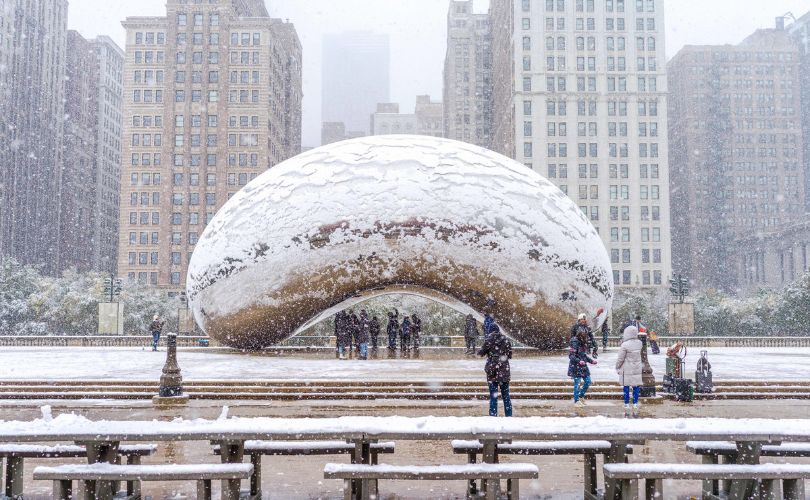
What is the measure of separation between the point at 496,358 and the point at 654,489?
3.94 metres

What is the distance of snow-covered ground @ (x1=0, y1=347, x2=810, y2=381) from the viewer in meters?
13.8

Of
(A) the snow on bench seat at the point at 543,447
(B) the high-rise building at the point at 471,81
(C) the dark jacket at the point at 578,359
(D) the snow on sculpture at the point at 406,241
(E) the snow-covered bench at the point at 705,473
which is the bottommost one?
(E) the snow-covered bench at the point at 705,473

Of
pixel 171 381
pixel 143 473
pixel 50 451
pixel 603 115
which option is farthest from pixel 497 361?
pixel 603 115

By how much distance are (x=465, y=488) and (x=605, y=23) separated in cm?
9400

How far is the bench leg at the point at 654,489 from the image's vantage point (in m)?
5.29

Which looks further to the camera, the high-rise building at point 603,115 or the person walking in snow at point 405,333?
the high-rise building at point 603,115

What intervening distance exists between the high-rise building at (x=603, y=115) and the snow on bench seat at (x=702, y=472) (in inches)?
3455

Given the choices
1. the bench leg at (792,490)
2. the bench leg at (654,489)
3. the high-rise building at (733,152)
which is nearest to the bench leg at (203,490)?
the bench leg at (654,489)

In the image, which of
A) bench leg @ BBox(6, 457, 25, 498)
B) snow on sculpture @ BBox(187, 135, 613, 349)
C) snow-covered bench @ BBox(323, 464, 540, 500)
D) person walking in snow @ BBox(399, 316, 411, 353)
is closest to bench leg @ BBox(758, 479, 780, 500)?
snow-covered bench @ BBox(323, 464, 540, 500)

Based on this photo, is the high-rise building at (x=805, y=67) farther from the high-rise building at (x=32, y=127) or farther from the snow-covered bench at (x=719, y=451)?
the snow-covered bench at (x=719, y=451)

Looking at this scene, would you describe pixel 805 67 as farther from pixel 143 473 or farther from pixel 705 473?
pixel 143 473

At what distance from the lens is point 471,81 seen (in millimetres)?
144250

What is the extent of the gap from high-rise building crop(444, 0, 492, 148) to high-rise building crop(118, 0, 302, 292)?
182 ft

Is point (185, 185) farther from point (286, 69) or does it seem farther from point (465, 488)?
point (465, 488)
